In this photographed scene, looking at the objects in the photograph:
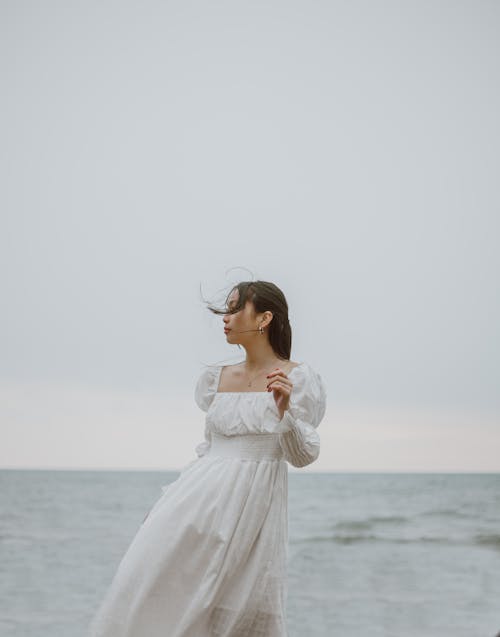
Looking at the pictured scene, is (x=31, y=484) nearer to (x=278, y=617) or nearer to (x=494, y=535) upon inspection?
(x=494, y=535)

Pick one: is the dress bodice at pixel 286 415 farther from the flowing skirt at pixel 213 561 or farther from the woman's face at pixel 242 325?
the woman's face at pixel 242 325

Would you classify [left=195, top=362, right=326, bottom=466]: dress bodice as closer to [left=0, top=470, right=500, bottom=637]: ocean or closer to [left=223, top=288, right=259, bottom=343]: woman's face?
[left=223, top=288, right=259, bottom=343]: woman's face

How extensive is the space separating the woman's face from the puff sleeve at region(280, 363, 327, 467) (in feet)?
0.64

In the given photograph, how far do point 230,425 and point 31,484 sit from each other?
25.2 metres

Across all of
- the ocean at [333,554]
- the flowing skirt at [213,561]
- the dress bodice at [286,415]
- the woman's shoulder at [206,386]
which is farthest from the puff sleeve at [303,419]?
the ocean at [333,554]

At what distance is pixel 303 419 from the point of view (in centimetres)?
270

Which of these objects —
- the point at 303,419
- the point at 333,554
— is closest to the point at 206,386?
the point at 303,419

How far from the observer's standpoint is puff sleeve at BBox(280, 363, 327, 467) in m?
2.57

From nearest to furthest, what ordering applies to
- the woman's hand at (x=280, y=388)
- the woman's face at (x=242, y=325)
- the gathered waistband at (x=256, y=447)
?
the woman's hand at (x=280, y=388)
the gathered waistband at (x=256, y=447)
the woman's face at (x=242, y=325)

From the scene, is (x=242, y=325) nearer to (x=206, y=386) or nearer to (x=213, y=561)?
(x=206, y=386)

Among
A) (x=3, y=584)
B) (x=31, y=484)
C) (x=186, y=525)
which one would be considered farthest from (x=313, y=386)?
(x=31, y=484)

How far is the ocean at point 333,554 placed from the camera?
8.20 m

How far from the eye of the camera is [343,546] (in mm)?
14914

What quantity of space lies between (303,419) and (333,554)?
11.6 meters
